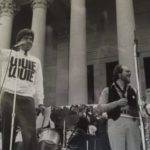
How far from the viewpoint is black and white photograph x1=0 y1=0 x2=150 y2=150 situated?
5.39 meters

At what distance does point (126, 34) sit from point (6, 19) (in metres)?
9.16

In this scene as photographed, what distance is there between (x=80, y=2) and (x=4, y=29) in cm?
567

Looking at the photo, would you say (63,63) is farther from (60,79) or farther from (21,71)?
(21,71)

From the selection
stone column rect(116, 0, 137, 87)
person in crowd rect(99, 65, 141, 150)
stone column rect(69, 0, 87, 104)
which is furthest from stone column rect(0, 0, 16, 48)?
person in crowd rect(99, 65, 141, 150)

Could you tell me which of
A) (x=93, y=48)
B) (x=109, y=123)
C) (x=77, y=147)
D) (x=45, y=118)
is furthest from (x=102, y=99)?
(x=93, y=48)

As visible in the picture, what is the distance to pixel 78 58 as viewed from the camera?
661 inches

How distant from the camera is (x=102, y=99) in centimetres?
627

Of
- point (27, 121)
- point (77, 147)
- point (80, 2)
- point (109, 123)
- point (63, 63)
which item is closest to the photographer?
point (27, 121)

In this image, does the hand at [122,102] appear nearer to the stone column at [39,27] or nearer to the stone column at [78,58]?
the stone column at [78,58]

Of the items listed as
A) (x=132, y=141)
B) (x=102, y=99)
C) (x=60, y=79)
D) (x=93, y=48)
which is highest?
(x=93, y=48)

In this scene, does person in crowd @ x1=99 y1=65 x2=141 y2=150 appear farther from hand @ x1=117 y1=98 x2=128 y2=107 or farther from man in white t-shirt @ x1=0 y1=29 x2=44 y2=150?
man in white t-shirt @ x1=0 y1=29 x2=44 y2=150

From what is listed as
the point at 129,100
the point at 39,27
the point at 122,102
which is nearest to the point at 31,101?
the point at 122,102

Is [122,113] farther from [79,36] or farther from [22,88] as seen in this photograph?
[79,36]

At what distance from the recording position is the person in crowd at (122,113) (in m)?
5.86
